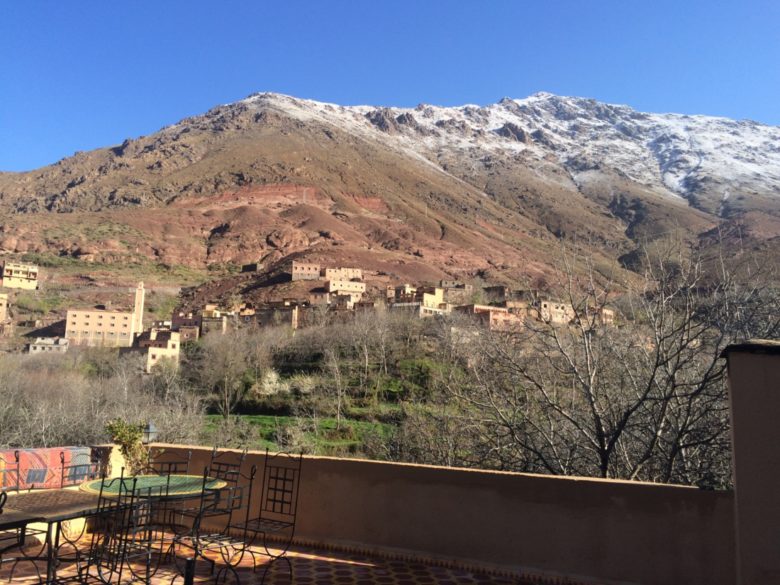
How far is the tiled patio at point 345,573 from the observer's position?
14.1ft

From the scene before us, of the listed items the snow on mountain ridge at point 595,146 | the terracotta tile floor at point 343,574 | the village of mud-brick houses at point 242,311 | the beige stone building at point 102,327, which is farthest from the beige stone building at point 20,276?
the snow on mountain ridge at point 595,146

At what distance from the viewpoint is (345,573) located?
4.54 m

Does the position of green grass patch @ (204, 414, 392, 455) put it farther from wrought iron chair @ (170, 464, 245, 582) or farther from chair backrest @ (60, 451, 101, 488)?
wrought iron chair @ (170, 464, 245, 582)

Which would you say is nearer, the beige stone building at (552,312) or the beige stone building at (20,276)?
the beige stone building at (552,312)

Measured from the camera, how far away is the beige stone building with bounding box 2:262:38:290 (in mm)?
68188

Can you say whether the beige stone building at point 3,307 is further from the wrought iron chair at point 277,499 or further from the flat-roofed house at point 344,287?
the wrought iron chair at point 277,499

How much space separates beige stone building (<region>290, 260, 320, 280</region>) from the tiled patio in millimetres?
65484

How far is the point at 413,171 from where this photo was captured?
132250 mm

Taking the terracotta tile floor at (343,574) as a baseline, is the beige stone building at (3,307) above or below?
above

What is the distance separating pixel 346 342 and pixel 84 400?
16.0 meters

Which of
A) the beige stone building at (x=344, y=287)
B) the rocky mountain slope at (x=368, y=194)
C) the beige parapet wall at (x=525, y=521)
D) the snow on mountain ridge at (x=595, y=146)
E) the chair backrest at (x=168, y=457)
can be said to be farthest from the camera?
the snow on mountain ridge at (x=595, y=146)

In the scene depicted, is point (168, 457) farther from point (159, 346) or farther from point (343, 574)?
point (159, 346)

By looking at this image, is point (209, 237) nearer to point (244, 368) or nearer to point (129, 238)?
point (129, 238)

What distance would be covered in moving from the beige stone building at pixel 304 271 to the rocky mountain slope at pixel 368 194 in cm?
618
